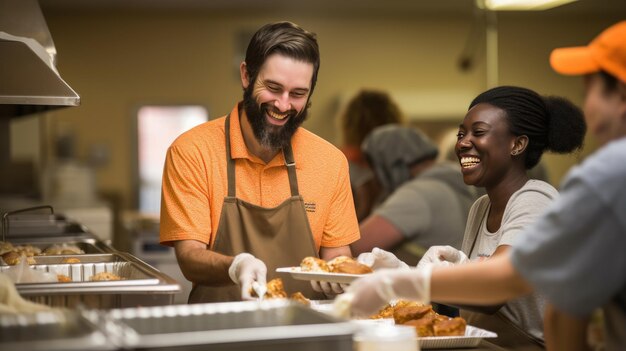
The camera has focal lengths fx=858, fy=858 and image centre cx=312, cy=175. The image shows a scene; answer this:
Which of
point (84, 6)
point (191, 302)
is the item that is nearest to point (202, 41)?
point (84, 6)

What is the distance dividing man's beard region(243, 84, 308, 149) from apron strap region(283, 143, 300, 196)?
0.16 ft

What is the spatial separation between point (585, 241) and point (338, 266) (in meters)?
0.96

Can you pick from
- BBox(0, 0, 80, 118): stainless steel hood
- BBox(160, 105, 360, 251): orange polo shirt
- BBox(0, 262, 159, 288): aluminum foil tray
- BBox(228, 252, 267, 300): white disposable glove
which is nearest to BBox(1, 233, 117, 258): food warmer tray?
→ BBox(0, 262, 159, 288): aluminum foil tray

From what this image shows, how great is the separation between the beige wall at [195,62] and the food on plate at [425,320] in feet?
20.7

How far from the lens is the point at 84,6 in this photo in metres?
8.26

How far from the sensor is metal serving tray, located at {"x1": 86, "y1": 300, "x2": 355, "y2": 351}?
148 centimetres

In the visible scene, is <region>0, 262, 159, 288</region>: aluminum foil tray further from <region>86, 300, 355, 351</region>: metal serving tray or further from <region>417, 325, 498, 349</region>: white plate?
<region>417, 325, 498, 349</region>: white plate

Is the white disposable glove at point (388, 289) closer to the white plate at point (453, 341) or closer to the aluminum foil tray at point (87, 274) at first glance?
the white plate at point (453, 341)

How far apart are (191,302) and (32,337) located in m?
1.21

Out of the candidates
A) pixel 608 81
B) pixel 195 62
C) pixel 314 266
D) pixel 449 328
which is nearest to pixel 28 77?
pixel 314 266

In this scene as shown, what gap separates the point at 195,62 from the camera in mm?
8867

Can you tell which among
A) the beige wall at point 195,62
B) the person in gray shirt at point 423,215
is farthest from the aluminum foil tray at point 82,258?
the beige wall at point 195,62

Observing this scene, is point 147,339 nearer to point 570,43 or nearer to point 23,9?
point 23,9

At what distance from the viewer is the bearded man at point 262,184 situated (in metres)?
2.65
